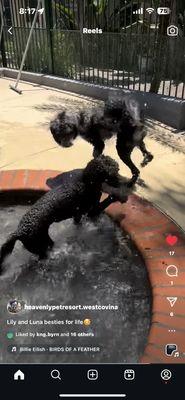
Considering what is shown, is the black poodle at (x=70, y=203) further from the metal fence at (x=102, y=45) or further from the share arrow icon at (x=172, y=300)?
the metal fence at (x=102, y=45)

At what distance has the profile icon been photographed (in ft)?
4.96

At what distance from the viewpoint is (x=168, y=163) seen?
3783 millimetres

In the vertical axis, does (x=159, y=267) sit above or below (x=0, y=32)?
below

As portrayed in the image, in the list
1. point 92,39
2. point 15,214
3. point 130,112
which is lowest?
point 15,214

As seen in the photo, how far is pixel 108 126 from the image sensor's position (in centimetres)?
287

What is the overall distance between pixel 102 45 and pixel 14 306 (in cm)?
579

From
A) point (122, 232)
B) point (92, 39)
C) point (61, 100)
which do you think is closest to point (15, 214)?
point (122, 232)

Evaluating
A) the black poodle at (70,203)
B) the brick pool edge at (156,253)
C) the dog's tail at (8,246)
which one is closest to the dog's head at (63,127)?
the black poodle at (70,203)

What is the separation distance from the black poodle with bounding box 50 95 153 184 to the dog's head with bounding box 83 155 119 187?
0.28 metres

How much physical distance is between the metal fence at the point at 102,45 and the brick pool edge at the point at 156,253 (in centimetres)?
291

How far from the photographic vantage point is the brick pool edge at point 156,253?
5.08ft

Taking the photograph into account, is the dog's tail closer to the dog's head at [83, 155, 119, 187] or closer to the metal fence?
the dog's head at [83, 155, 119, 187]

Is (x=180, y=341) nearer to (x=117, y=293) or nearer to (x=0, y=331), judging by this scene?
(x=117, y=293)

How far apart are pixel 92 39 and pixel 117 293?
18.7 ft
